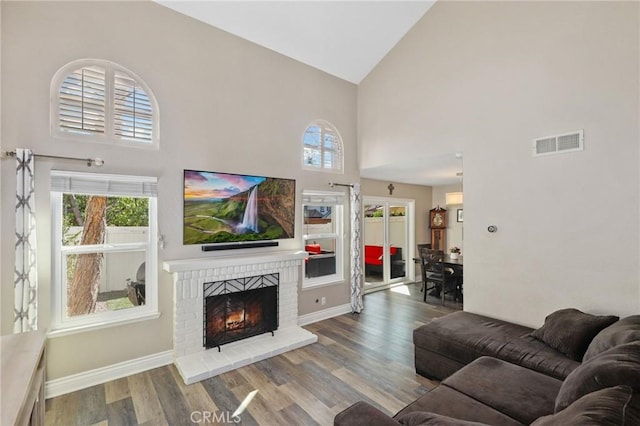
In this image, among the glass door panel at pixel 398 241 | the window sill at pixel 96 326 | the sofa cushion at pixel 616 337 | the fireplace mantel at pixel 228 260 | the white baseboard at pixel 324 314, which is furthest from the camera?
the glass door panel at pixel 398 241

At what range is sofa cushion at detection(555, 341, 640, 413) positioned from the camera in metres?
1.26

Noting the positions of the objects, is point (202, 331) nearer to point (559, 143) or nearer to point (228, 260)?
point (228, 260)

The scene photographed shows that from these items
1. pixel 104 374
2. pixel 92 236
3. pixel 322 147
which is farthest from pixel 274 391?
pixel 322 147

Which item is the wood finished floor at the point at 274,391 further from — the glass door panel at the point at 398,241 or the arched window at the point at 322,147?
the glass door panel at the point at 398,241

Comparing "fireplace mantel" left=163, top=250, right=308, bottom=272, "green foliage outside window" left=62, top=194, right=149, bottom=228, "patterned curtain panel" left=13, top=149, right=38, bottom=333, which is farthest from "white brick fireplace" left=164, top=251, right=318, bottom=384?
"patterned curtain panel" left=13, top=149, right=38, bottom=333

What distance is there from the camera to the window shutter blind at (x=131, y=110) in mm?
3123

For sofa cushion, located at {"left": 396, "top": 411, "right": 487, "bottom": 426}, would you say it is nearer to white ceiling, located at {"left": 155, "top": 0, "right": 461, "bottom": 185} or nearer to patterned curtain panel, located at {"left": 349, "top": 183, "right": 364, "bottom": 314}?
white ceiling, located at {"left": 155, "top": 0, "right": 461, "bottom": 185}

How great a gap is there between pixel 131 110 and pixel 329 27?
2.80 meters

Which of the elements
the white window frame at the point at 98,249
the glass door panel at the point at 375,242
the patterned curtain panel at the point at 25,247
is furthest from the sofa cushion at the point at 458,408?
the glass door panel at the point at 375,242

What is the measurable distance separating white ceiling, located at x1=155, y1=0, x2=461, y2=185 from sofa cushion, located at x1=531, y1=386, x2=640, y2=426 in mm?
3258

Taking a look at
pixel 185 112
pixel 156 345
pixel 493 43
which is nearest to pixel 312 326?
pixel 156 345

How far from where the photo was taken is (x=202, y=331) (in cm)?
348

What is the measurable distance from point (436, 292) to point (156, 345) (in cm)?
507

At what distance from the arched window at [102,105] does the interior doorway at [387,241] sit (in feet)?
13.9
